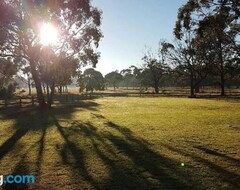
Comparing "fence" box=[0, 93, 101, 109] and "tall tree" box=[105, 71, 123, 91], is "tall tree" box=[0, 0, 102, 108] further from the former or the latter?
"tall tree" box=[105, 71, 123, 91]

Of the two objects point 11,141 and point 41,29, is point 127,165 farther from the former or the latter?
point 41,29

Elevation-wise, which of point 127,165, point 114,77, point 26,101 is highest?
point 114,77

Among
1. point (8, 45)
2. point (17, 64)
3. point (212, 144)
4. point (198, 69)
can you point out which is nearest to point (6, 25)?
point (8, 45)

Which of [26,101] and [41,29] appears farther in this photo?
[26,101]

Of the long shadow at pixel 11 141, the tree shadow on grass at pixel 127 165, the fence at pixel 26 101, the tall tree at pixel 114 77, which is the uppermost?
the tall tree at pixel 114 77

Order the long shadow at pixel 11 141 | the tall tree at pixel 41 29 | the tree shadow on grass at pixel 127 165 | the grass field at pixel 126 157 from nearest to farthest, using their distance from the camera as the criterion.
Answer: the tree shadow on grass at pixel 127 165, the grass field at pixel 126 157, the long shadow at pixel 11 141, the tall tree at pixel 41 29

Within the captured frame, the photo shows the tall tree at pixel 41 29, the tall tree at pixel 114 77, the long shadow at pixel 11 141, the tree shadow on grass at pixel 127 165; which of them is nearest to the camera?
the tree shadow on grass at pixel 127 165

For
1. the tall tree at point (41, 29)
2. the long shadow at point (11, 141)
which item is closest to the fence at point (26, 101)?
the tall tree at point (41, 29)

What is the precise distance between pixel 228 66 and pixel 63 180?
2527 inches

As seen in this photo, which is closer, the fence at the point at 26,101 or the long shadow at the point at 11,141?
the long shadow at the point at 11,141

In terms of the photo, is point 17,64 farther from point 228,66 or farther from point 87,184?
point 228,66

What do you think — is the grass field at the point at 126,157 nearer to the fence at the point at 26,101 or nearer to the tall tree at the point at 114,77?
the fence at the point at 26,101

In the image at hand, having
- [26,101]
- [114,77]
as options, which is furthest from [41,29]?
[114,77]

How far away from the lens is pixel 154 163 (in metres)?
9.37
